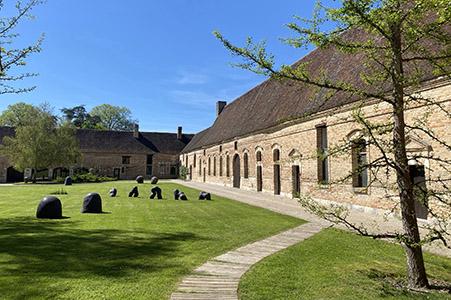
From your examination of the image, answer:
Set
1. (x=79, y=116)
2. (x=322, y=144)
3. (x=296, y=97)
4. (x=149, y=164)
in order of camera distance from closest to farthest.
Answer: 1. (x=322, y=144)
2. (x=296, y=97)
3. (x=149, y=164)
4. (x=79, y=116)

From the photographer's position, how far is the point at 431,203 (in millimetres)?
10445

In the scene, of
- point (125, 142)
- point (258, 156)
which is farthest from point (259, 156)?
point (125, 142)

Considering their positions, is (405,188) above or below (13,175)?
above

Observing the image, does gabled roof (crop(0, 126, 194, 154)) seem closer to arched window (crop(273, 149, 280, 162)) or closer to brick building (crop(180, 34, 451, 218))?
brick building (crop(180, 34, 451, 218))

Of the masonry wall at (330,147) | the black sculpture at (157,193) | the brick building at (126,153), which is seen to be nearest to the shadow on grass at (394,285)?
the masonry wall at (330,147)

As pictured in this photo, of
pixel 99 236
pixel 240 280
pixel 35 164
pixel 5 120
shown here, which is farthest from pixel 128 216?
pixel 5 120

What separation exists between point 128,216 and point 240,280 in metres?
8.06

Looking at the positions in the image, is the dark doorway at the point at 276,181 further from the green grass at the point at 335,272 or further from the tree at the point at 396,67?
the tree at the point at 396,67

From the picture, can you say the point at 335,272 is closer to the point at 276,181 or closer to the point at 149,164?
the point at 276,181

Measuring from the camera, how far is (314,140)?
17172mm

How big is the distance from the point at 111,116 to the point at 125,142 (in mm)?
29247

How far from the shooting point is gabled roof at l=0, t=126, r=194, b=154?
176ft

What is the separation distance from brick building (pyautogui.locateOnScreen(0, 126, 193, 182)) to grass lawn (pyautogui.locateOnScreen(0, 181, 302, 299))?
41.5 meters

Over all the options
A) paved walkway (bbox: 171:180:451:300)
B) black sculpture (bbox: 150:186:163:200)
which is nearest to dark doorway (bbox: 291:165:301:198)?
black sculpture (bbox: 150:186:163:200)
